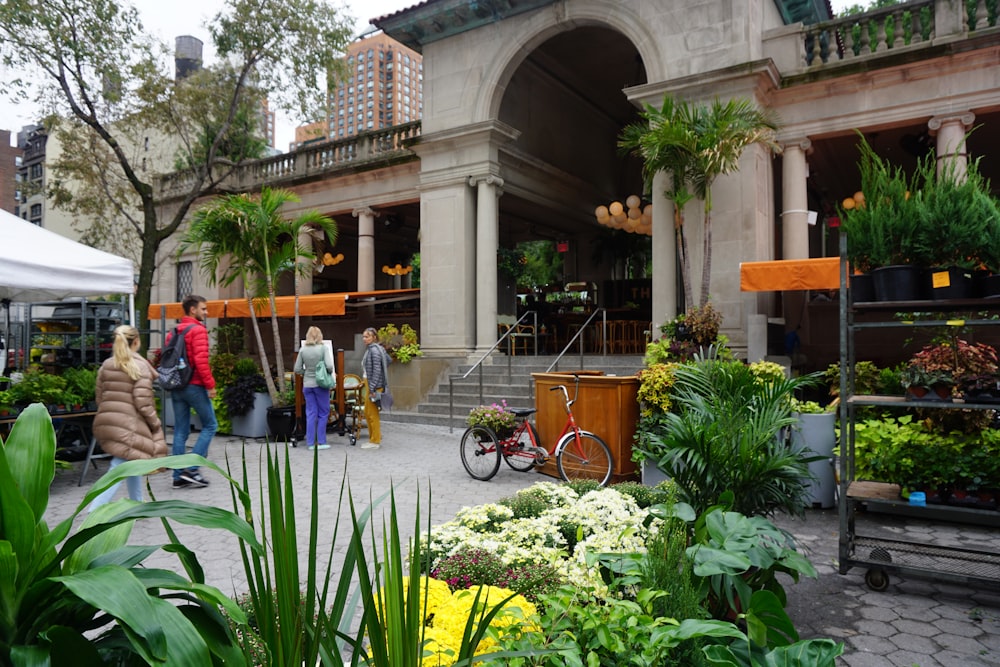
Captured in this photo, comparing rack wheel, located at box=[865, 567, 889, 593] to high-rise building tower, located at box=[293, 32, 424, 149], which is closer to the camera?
rack wheel, located at box=[865, 567, 889, 593]

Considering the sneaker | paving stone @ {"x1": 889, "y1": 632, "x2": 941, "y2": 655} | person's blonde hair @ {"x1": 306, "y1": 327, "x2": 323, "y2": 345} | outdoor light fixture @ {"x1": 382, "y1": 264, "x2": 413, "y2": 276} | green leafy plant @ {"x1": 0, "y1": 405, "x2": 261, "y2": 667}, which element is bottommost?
paving stone @ {"x1": 889, "y1": 632, "x2": 941, "y2": 655}

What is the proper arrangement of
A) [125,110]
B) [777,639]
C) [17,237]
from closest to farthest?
[777,639], [17,237], [125,110]

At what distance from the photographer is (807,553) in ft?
17.0

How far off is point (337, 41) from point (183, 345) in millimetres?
11379

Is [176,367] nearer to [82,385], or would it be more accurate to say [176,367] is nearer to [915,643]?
[82,385]

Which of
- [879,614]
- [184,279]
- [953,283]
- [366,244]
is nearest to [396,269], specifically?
[366,244]

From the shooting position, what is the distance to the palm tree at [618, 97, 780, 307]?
11648mm

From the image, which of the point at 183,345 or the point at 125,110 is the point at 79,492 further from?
the point at 125,110

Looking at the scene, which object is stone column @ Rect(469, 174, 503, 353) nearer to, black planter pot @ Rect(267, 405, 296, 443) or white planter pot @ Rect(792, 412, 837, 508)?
black planter pot @ Rect(267, 405, 296, 443)

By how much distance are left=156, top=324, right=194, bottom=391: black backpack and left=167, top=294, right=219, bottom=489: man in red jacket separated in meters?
0.06

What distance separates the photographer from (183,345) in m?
7.79

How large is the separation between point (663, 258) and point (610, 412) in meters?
6.84

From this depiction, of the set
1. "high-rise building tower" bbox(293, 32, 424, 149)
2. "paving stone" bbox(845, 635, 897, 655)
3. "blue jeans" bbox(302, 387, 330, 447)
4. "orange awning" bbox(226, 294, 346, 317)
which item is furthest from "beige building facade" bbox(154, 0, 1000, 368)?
"high-rise building tower" bbox(293, 32, 424, 149)

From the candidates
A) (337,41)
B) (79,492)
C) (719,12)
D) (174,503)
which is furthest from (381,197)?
(174,503)
